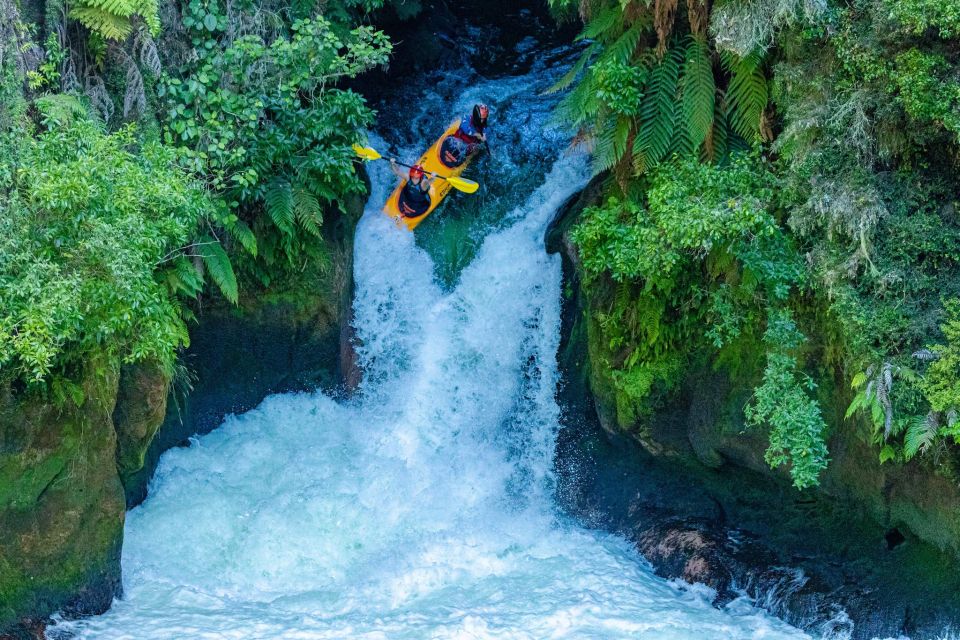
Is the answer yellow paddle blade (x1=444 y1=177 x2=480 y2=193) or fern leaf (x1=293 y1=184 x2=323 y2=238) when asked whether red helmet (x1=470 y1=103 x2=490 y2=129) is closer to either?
yellow paddle blade (x1=444 y1=177 x2=480 y2=193)

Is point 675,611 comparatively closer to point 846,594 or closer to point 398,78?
point 846,594

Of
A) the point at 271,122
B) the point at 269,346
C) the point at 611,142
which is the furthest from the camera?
the point at 269,346

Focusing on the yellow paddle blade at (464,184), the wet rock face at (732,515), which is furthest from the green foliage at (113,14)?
the wet rock face at (732,515)

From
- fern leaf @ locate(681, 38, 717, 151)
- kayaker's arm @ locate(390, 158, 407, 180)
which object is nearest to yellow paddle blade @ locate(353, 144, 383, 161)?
kayaker's arm @ locate(390, 158, 407, 180)

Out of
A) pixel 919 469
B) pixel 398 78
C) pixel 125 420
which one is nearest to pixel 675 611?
pixel 919 469

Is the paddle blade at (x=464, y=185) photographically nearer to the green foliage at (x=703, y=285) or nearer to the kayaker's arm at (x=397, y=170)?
the kayaker's arm at (x=397, y=170)

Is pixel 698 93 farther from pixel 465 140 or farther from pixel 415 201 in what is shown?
pixel 415 201

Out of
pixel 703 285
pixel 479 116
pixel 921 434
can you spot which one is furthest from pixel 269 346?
pixel 921 434
